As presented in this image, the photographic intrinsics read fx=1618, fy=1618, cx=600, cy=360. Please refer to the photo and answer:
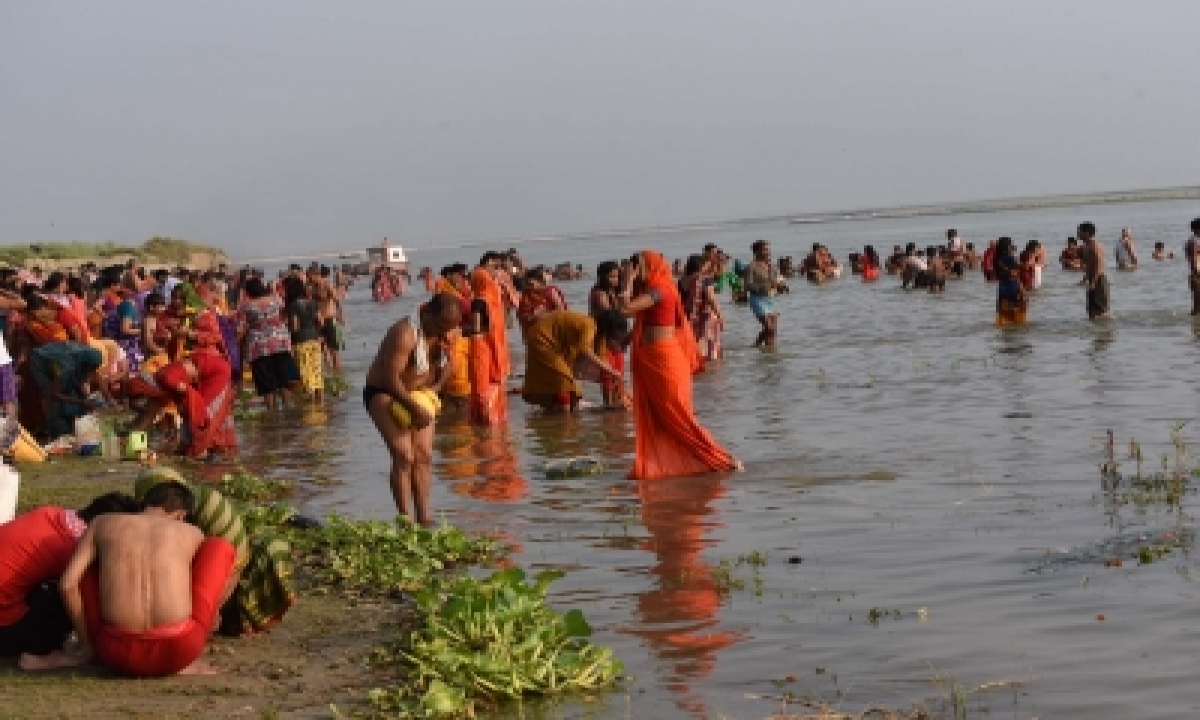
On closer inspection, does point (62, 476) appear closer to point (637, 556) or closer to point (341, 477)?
point (341, 477)

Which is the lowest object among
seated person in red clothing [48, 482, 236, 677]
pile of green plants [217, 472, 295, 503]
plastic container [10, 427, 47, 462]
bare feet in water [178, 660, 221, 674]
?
pile of green plants [217, 472, 295, 503]

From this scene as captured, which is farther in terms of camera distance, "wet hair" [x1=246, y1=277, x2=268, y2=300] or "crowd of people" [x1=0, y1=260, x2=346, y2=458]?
"wet hair" [x1=246, y1=277, x2=268, y2=300]

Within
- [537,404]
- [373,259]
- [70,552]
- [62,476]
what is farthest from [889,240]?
[70,552]

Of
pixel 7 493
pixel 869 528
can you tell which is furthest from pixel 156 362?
pixel 869 528

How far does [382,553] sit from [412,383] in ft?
4.56

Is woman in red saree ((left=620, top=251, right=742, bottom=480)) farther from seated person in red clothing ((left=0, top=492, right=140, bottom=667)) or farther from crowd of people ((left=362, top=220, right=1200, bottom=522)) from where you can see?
seated person in red clothing ((left=0, top=492, right=140, bottom=667))

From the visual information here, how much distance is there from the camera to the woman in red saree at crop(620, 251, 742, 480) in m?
10.8

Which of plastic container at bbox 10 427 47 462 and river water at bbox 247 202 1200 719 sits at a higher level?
plastic container at bbox 10 427 47 462

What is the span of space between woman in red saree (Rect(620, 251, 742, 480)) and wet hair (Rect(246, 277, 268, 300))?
21.9ft

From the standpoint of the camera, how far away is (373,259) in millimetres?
71062

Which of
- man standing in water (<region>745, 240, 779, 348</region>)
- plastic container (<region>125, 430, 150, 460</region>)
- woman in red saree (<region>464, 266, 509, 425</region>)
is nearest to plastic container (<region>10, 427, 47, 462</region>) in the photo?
plastic container (<region>125, 430, 150, 460</region>)

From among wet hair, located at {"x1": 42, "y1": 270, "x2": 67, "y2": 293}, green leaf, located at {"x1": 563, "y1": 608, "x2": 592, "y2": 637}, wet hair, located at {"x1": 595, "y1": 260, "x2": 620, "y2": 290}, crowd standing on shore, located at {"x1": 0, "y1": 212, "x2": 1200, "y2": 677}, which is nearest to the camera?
crowd standing on shore, located at {"x1": 0, "y1": 212, "x2": 1200, "y2": 677}

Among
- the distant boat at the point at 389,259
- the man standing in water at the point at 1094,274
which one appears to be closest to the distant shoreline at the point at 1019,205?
the distant boat at the point at 389,259

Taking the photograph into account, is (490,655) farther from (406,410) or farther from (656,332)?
(656,332)
